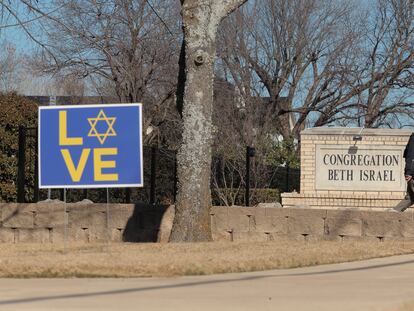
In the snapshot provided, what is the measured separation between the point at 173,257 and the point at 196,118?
297 cm

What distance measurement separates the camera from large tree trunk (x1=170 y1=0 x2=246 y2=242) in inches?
513

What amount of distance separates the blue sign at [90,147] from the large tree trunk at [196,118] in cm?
111

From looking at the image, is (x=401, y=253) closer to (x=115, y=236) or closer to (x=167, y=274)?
(x=167, y=274)

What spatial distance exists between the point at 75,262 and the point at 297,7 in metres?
26.3

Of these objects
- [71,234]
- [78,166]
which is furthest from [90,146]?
[71,234]

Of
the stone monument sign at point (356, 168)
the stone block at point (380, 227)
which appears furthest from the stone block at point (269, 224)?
the stone monument sign at point (356, 168)

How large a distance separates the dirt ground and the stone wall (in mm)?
452

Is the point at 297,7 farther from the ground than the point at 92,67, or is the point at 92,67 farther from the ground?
the point at 297,7

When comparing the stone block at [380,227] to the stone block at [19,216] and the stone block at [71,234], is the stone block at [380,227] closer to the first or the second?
the stone block at [71,234]

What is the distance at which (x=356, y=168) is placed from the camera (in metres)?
20.9

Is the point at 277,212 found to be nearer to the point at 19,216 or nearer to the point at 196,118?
the point at 196,118

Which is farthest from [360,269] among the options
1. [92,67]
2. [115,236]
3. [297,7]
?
[297,7]

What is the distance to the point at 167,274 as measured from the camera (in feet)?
31.4

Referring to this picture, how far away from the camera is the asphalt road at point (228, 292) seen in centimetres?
768
